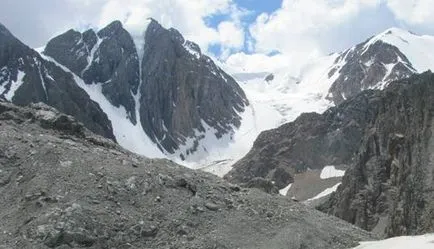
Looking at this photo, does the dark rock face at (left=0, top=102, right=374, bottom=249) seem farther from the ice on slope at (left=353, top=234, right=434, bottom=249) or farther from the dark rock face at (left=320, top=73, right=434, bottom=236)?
the dark rock face at (left=320, top=73, right=434, bottom=236)

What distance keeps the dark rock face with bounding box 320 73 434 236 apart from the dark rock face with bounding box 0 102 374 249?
23123 mm

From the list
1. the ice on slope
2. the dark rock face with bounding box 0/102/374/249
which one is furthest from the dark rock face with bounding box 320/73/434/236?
the dark rock face with bounding box 0/102/374/249

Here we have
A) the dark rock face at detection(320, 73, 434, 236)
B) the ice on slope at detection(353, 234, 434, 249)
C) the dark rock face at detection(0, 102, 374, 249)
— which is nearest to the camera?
the dark rock face at detection(0, 102, 374, 249)

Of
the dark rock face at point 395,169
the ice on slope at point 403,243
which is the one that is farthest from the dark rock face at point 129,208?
the dark rock face at point 395,169

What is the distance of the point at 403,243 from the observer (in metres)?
29.2

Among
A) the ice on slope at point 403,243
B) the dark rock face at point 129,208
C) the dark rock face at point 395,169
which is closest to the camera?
the dark rock face at point 129,208

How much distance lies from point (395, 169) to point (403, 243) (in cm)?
8253

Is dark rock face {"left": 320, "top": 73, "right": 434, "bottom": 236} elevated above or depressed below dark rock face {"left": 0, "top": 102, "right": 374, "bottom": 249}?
above

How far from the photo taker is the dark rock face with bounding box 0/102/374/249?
27.5 metres

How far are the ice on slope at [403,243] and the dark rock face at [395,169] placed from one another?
21.1m

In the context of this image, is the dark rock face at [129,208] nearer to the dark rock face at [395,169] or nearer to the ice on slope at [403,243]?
the ice on slope at [403,243]

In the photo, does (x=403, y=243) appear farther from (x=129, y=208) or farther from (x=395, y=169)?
(x=395, y=169)

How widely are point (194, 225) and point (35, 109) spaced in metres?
14.0

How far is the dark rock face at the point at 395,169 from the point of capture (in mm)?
75625
